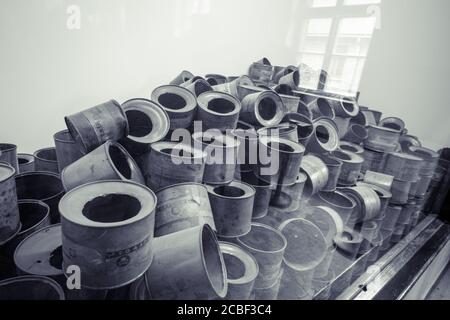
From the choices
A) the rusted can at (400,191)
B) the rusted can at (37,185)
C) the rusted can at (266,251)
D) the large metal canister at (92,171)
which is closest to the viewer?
the large metal canister at (92,171)

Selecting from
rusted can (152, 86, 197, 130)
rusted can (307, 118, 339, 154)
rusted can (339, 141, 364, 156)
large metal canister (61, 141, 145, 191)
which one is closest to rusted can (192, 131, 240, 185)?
rusted can (152, 86, 197, 130)

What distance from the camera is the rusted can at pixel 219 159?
8.75 feet

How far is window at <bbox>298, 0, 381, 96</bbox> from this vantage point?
4.48 meters

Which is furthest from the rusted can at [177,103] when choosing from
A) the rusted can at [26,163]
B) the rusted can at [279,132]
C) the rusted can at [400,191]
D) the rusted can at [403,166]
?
the rusted can at [400,191]

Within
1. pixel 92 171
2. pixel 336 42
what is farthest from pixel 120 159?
pixel 336 42

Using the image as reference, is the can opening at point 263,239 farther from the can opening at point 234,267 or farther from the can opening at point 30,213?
the can opening at point 30,213

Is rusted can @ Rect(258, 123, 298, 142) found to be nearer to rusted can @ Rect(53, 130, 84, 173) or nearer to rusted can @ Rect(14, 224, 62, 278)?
rusted can @ Rect(53, 130, 84, 173)

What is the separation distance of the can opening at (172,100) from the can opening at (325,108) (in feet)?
9.16

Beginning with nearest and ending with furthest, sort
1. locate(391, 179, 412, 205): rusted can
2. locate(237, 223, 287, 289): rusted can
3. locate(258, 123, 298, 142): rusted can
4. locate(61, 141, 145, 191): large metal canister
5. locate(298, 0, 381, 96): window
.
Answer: locate(61, 141, 145, 191): large metal canister < locate(237, 223, 287, 289): rusted can < locate(258, 123, 298, 142): rusted can < locate(298, 0, 381, 96): window < locate(391, 179, 412, 205): rusted can

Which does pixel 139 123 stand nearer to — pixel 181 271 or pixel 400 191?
pixel 181 271

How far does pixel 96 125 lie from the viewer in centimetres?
247

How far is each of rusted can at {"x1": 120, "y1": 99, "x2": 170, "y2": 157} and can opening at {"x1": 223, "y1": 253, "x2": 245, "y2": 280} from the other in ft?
4.63

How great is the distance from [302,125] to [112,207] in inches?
119

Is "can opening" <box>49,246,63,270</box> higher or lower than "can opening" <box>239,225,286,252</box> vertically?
higher
